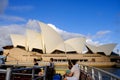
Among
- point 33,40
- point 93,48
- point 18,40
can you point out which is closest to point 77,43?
point 93,48

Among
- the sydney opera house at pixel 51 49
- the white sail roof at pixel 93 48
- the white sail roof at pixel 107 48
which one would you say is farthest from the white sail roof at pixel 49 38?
the white sail roof at pixel 107 48

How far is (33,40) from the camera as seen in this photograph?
56.3 meters

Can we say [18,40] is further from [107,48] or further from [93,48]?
[107,48]

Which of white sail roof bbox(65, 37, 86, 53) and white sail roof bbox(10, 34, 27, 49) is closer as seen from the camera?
white sail roof bbox(10, 34, 27, 49)

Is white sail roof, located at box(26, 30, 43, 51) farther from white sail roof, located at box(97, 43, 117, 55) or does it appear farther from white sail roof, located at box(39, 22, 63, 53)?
white sail roof, located at box(97, 43, 117, 55)

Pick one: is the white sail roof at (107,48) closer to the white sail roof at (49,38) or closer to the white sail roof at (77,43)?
the white sail roof at (77,43)

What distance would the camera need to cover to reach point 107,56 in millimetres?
59656

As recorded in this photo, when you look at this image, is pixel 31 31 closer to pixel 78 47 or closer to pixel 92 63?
pixel 78 47

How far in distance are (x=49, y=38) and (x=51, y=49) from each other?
512 centimetres

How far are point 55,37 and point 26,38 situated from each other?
9378 millimetres

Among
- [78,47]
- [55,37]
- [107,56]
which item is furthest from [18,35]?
[107,56]

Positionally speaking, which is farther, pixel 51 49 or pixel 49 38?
pixel 51 49

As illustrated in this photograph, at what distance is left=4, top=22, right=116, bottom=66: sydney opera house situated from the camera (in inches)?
2094

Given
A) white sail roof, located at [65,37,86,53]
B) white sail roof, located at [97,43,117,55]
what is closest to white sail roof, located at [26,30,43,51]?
white sail roof, located at [65,37,86,53]
